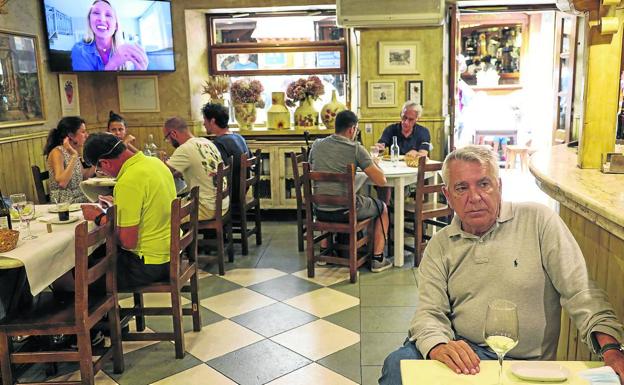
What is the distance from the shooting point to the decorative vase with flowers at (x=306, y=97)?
20.5ft

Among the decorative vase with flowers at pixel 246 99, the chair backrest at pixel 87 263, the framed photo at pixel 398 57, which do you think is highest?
the framed photo at pixel 398 57

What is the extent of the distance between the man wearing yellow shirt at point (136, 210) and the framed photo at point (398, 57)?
3.55 m

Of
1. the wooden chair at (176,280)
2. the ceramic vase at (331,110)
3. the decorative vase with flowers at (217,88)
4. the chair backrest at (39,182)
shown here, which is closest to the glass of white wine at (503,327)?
the wooden chair at (176,280)

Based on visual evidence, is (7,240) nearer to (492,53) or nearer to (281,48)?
(281,48)

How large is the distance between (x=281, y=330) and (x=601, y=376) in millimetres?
2280

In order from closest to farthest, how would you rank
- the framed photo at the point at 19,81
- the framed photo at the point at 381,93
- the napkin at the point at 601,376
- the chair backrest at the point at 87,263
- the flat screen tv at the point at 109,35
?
the napkin at the point at 601,376
the chair backrest at the point at 87,263
the framed photo at the point at 19,81
the flat screen tv at the point at 109,35
the framed photo at the point at 381,93

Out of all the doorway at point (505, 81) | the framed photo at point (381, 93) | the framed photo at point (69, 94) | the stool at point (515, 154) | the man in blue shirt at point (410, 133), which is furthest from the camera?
the doorway at point (505, 81)

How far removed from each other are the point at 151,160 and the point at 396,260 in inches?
90.9

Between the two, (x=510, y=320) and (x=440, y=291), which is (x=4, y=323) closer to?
(x=440, y=291)

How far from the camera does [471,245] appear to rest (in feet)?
6.22

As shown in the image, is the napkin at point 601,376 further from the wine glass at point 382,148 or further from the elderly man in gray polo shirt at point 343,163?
the wine glass at point 382,148

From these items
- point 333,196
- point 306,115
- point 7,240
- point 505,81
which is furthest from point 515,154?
point 7,240

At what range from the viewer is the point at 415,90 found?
601 centimetres

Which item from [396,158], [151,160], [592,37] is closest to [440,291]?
[592,37]
